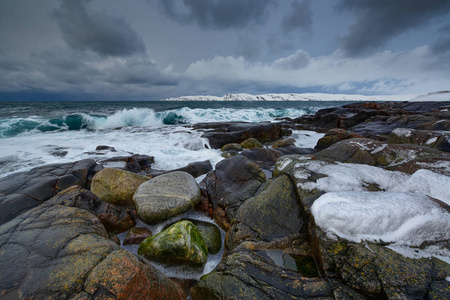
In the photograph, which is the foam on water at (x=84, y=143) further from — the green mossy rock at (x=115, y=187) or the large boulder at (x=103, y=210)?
the large boulder at (x=103, y=210)

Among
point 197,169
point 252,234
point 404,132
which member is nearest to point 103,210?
point 252,234

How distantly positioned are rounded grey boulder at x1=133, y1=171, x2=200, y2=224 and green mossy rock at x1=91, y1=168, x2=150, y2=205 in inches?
19.9

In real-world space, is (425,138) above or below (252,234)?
above

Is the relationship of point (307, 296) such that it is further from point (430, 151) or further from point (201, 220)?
point (430, 151)

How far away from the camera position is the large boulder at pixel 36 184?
4104 mm

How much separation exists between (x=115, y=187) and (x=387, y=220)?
5.27 m

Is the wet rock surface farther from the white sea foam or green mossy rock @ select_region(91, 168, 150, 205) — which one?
the white sea foam

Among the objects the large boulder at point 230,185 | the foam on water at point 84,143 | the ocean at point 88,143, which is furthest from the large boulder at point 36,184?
the large boulder at point 230,185

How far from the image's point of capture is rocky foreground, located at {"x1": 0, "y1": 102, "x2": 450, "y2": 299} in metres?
1.93

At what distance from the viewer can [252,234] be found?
3160 mm

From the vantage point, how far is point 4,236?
2.50 m

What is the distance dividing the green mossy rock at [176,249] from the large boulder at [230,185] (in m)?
1.09

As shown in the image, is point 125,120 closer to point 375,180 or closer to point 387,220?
point 375,180

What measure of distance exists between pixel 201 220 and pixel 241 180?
140 centimetres
